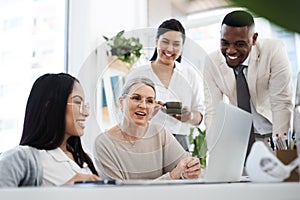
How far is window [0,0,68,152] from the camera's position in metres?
1.51

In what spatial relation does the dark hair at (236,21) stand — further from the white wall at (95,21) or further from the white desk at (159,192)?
the white wall at (95,21)

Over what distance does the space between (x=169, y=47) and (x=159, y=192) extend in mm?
532

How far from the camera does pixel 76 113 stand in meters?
0.86

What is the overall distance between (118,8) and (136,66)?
34.8 inches

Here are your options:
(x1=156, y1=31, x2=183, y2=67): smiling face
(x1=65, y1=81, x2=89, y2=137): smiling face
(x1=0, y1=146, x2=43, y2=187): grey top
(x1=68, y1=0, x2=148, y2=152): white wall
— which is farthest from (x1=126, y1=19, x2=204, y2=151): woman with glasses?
(x1=68, y1=0, x2=148, y2=152): white wall

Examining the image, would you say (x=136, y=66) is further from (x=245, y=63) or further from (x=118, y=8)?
(x=118, y=8)

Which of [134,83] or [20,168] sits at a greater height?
[134,83]

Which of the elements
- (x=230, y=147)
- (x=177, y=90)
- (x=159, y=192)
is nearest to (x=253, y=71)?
(x=177, y=90)

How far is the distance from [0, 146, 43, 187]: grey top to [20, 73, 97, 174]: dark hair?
0.05 metres

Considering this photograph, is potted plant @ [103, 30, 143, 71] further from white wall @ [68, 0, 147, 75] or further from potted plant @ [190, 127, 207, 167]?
white wall @ [68, 0, 147, 75]

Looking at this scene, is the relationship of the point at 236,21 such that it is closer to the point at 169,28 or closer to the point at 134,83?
the point at 169,28

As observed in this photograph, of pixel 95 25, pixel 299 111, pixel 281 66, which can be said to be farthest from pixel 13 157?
pixel 95 25

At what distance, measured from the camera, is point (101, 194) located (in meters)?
0.43

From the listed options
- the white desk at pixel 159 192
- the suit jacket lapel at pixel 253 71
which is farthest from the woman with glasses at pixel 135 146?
the white desk at pixel 159 192
